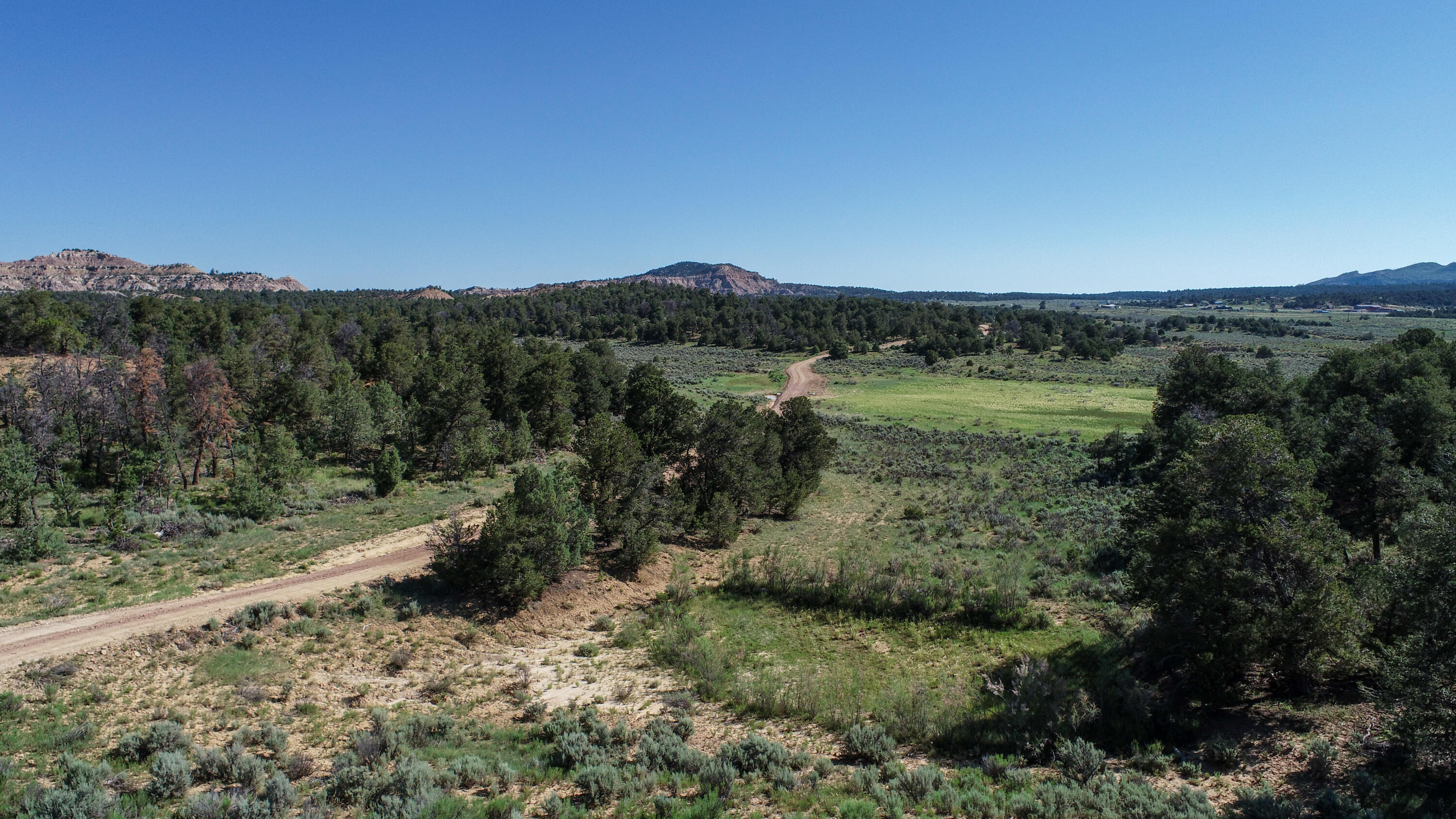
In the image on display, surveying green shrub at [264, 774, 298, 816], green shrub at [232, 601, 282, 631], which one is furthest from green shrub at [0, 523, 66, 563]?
green shrub at [264, 774, 298, 816]

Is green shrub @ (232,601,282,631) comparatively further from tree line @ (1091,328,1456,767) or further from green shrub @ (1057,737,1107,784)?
tree line @ (1091,328,1456,767)

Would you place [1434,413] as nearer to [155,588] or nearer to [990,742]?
[990,742]

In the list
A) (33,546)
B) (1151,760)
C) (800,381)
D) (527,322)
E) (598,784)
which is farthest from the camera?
(527,322)

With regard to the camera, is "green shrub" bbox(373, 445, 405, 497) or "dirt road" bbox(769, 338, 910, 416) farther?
"dirt road" bbox(769, 338, 910, 416)

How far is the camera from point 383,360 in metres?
57.4

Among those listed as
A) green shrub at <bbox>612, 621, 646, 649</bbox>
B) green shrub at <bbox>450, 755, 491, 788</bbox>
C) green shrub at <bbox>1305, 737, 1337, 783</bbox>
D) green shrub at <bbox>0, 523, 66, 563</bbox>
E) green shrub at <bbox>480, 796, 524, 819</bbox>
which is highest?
green shrub at <bbox>0, 523, 66, 563</bbox>

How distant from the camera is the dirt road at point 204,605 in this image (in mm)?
16016

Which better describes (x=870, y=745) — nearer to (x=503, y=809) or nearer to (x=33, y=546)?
(x=503, y=809)

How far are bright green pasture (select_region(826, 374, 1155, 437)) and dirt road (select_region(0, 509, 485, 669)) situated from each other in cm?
5053

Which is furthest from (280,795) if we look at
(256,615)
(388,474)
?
(388,474)

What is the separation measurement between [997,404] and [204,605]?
244 feet

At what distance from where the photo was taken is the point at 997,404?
7562cm

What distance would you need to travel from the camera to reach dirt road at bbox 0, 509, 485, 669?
1602 cm

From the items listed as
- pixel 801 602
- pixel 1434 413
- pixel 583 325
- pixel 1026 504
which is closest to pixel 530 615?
pixel 801 602
